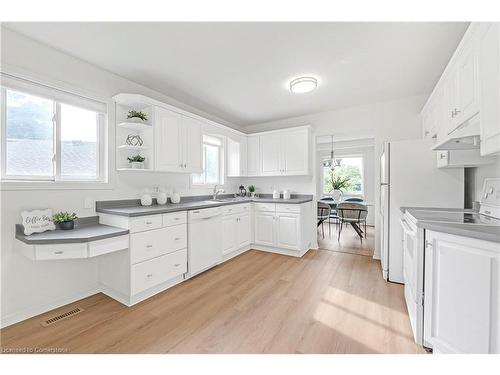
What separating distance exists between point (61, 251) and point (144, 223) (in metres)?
0.67

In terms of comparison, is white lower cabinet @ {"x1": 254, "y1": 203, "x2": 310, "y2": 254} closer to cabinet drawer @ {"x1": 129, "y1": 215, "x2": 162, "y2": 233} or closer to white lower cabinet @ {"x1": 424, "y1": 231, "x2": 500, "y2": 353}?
cabinet drawer @ {"x1": 129, "y1": 215, "x2": 162, "y2": 233}

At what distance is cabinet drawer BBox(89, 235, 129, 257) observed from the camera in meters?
1.86

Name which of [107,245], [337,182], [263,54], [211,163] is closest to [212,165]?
[211,163]

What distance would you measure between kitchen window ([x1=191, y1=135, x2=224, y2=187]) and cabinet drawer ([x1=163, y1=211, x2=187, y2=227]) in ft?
3.85

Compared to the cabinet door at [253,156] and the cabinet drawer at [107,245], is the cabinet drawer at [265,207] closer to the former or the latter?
the cabinet door at [253,156]

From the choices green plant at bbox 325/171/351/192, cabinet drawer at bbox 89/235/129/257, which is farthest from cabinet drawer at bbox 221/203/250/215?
green plant at bbox 325/171/351/192

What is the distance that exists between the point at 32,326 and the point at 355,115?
15.6ft

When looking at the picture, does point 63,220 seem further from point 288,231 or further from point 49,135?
point 288,231

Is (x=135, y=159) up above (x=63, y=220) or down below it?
above

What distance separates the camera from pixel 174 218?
2.53 m

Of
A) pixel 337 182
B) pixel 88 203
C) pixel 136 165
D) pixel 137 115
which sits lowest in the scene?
pixel 88 203

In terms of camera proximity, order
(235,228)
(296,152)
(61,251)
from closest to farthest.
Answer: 1. (61,251)
2. (235,228)
3. (296,152)

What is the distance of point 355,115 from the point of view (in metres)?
3.63
